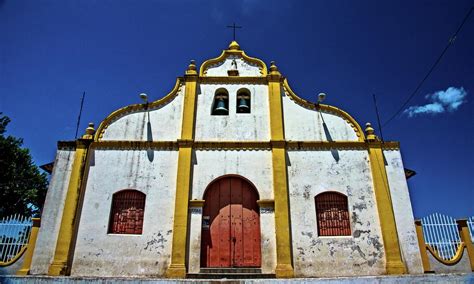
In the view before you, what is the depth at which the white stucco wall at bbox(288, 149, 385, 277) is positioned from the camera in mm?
10047

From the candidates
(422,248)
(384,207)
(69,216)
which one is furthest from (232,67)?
(422,248)

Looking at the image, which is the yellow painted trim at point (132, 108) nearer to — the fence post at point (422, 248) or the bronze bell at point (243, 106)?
the bronze bell at point (243, 106)

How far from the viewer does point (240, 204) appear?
433 inches

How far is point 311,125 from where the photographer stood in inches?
479

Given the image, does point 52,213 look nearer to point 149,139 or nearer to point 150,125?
point 149,139

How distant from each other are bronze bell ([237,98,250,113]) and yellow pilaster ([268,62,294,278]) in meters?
0.91

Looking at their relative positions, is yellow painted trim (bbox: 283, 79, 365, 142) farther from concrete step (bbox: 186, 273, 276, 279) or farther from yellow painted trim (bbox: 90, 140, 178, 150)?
concrete step (bbox: 186, 273, 276, 279)

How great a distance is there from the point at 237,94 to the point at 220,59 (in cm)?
192

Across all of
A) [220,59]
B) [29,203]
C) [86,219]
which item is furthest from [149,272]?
[29,203]

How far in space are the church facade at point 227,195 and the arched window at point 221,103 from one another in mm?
113

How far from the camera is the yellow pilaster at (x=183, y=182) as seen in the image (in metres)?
9.83

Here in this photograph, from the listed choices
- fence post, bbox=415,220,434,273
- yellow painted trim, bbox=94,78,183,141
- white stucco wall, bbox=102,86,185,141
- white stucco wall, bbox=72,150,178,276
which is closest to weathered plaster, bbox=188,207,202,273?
white stucco wall, bbox=72,150,178,276

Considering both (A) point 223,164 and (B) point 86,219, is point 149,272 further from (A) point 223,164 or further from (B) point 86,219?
(A) point 223,164

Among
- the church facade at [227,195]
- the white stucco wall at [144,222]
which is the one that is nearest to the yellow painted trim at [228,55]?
the church facade at [227,195]
